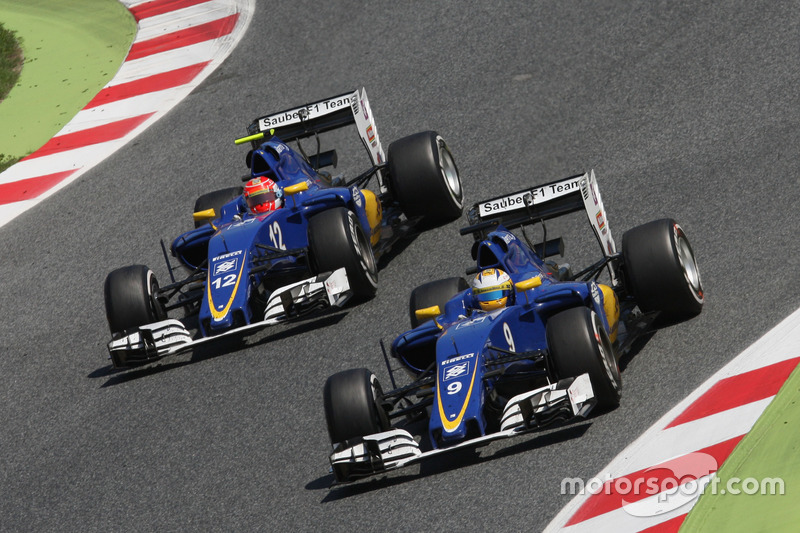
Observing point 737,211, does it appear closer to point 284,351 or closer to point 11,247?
point 284,351

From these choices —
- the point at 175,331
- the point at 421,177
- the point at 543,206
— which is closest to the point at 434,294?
the point at 543,206

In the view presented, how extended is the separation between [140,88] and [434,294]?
34.5ft

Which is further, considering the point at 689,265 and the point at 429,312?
the point at 689,265

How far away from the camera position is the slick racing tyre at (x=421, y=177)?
14.7 meters

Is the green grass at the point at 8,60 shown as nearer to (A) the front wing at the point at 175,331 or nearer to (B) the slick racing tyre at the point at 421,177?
(B) the slick racing tyre at the point at 421,177

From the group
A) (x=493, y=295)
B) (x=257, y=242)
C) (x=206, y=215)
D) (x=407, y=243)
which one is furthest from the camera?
(x=407, y=243)

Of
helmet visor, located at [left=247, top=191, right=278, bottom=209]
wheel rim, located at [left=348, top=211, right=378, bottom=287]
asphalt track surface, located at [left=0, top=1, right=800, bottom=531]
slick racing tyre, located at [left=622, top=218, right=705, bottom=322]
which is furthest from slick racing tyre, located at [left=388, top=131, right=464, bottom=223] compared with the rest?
Answer: slick racing tyre, located at [left=622, top=218, right=705, bottom=322]

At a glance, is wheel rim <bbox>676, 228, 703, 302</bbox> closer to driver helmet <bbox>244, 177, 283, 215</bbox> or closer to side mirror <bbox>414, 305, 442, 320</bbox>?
side mirror <bbox>414, 305, 442, 320</bbox>

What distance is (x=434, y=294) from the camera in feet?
37.6

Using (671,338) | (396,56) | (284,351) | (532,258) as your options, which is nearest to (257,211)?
→ (284,351)

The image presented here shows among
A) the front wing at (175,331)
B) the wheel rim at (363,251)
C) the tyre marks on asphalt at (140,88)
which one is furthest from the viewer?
the tyre marks on asphalt at (140,88)

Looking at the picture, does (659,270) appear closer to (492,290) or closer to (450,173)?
(492,290)

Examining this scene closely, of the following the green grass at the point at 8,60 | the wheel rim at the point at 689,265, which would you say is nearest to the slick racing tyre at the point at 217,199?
the wheel rim at the point at 689,265

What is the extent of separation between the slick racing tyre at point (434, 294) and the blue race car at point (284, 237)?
62.1 inches
